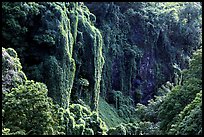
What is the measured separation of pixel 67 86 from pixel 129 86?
45.3 feet

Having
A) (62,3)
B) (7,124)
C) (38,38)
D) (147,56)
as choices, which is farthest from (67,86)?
(147,56)

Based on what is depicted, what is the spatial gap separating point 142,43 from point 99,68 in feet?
39.3

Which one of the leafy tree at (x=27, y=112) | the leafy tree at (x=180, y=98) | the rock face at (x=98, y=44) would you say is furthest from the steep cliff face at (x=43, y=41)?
the leafy tree at (x=27, y=112)

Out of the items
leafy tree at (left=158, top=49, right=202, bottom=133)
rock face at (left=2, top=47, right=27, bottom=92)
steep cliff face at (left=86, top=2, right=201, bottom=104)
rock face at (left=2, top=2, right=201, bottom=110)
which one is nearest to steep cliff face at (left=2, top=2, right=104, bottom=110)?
rock face at (left=2, top=2, right=201, bottom=110)

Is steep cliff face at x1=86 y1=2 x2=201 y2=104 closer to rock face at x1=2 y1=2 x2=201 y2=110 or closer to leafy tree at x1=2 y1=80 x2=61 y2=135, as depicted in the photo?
rock face at x1=2 y1=2 x2=201 y2=110

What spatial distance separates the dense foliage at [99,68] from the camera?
1204 cm

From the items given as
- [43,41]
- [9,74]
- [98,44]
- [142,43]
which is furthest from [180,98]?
[142,43]

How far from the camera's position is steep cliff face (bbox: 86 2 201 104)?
97.0 ft

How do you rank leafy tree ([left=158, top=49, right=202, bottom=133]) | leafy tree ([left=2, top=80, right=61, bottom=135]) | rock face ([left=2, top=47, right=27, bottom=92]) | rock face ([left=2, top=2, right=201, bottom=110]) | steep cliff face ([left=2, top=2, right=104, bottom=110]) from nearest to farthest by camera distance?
1. leafy tree ([left=2, top=80, right=61, bottom=135])
2. rock face ([left=2, top=47, right=27, bottom=92])
3. leafy tree ([left=158, top=49, right=202, bottom=133])
4. steep cliff face ([left=2, top=2, right=104, bottom=110])
5. rock face ([left=2, top=2, right=201, bottom=110])

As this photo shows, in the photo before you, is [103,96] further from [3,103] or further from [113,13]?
[3,103]

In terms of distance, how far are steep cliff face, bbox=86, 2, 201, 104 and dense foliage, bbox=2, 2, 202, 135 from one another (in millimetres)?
77

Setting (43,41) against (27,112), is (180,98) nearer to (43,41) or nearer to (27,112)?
(43,41)

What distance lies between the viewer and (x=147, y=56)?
32875mm

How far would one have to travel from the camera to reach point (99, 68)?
21453 millimetres
